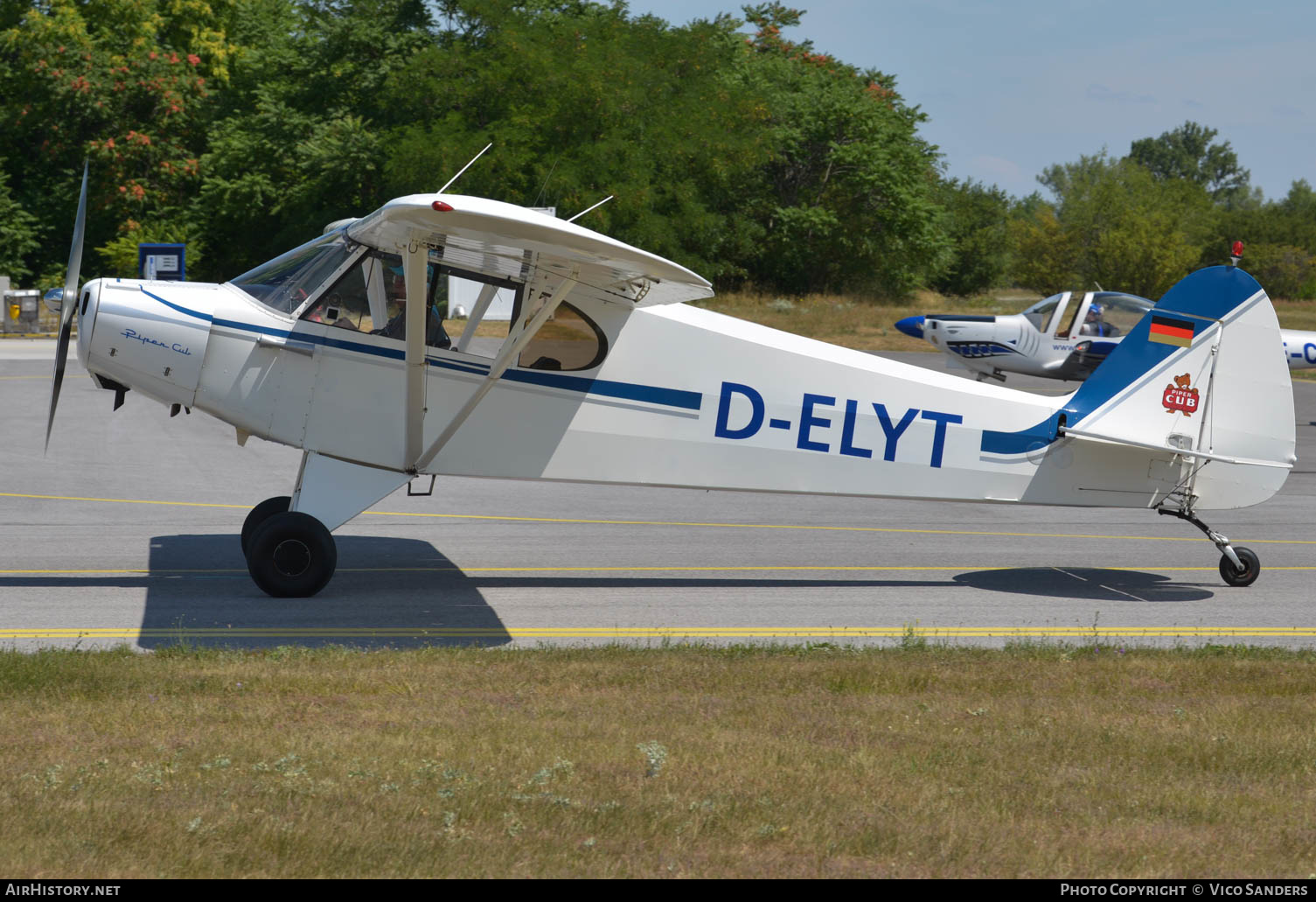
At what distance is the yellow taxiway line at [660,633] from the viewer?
8266 mm

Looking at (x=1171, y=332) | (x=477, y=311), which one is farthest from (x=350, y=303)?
(x=1171, y=332)

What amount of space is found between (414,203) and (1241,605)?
7.25 meters

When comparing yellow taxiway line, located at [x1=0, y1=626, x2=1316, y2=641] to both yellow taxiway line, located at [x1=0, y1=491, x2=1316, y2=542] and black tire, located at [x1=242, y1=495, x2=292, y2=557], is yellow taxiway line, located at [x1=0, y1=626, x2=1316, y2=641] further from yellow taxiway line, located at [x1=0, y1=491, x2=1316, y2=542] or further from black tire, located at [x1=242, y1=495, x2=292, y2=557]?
yellow taxiway line, located at [x1=0, y1=491, x2=1316, y2=542]

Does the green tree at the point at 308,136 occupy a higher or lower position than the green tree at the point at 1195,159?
lower

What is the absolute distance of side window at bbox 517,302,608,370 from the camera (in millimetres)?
9586

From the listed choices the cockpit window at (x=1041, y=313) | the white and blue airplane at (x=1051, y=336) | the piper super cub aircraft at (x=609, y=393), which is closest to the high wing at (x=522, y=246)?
the piper super cub aircraft at (x=609, y=393)

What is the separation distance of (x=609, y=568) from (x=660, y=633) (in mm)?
2232

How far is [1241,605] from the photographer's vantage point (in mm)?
10242

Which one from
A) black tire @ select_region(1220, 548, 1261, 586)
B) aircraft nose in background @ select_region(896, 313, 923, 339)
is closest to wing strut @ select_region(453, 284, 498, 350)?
black tire @ select_region(1220, 548, 1261, 586)

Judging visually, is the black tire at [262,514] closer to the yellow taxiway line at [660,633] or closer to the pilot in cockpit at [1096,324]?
the yellow taxiway line at [660,633]

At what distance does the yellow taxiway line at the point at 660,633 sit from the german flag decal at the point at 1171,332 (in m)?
2.38
